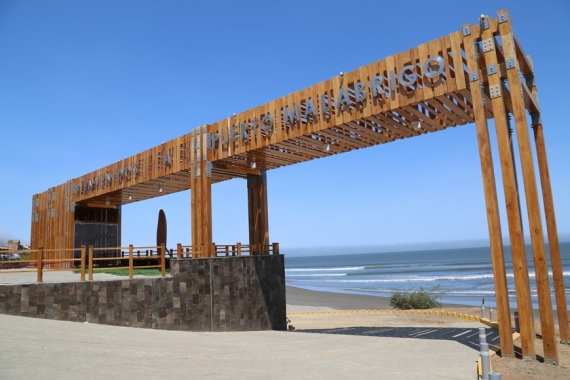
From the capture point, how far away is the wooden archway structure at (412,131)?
9.29m

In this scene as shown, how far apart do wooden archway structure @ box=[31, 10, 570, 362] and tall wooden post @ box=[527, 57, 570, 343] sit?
26 mm

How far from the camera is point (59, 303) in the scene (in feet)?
38.9

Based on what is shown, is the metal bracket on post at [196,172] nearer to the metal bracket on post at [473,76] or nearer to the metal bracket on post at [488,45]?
the metal bracket on post at [473,76]

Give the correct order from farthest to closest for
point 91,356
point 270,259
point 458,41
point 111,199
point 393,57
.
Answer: point 111,199 → point 270,259 → point 393,57 → point 458,41 → point 91,356

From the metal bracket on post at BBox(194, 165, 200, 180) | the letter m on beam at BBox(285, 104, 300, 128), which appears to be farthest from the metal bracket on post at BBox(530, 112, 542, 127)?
the metal bracket on post at BBox(194, 165, 200, 180)

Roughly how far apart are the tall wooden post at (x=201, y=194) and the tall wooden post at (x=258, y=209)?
2.53 meters

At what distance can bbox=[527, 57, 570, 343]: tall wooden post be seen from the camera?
10.7 m

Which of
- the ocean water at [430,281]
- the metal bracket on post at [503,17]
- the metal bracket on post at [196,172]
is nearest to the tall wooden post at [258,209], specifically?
the metal bracket on post at [196,172]

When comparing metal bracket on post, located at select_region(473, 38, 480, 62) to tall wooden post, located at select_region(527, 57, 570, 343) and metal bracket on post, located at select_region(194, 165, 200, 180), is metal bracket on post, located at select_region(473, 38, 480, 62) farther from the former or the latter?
metal bracket on post, located at select_region(194, 165, 200, 180)

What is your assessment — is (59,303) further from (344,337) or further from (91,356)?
(344,337)

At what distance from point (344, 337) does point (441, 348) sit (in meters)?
2.86

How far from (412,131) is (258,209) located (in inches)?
297

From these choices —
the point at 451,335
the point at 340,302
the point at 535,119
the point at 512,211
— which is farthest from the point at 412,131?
the point at 340,302

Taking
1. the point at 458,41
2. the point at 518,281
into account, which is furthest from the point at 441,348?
the point at 458,41
